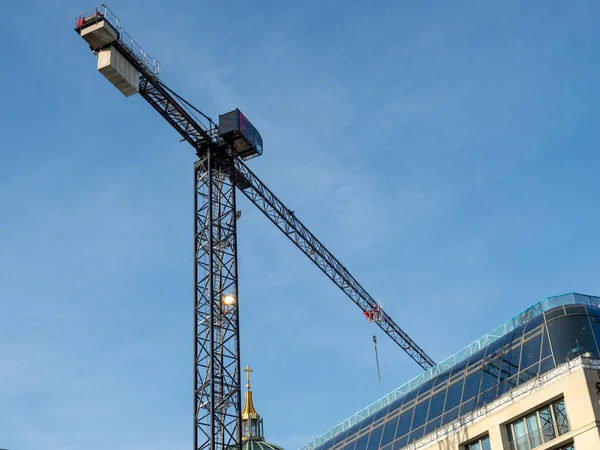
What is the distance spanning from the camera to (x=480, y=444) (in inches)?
2601

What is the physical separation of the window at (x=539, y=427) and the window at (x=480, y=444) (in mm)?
1891

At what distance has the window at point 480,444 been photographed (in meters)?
65.4

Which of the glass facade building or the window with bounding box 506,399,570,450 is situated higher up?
the glass facade building

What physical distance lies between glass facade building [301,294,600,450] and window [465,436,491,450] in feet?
6.98

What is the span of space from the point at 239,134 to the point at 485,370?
3421cm

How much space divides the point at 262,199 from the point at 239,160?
762 cm

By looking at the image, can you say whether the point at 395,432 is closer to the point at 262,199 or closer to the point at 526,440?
the point at 526,440

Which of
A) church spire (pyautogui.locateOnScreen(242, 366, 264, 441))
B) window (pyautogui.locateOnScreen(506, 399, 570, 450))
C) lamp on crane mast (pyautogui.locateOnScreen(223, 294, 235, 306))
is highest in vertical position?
church spire (pyautogui.locateOnScreen(242, 366, 264, 441))

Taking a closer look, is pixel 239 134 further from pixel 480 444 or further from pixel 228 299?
pixel 480 444

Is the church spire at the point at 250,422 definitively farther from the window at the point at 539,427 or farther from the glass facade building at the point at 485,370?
the window at the point at 539,427

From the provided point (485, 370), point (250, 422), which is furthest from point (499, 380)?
point (250, 422)

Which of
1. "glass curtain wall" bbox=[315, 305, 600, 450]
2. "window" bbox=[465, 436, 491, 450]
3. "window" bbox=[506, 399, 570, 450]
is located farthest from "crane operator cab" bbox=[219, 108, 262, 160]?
"window" bbox=[506, 399, 570, 450]

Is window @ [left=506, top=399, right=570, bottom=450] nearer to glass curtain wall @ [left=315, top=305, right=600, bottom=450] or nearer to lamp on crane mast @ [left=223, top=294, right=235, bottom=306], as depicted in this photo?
glass curtain wall @ [left=315, top=305, right=600, bottom=450]

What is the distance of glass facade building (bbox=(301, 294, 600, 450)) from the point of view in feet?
208
